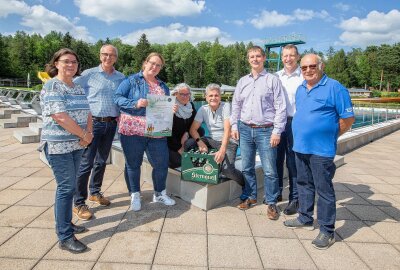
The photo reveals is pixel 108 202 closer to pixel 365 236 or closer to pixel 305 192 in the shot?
pixel 305 192

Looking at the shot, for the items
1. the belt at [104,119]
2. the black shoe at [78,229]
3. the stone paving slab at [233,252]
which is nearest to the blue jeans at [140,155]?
the belt at [104,119]

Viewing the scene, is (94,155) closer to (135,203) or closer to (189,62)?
(135,203)

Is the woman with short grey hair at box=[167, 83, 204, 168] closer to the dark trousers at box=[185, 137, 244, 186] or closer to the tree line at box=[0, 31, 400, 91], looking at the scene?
the dark trousers at box=[185, 137, 244, 186]

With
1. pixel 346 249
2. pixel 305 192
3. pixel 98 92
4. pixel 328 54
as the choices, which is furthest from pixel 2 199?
pixel 328 54

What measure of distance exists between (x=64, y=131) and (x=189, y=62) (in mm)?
72643

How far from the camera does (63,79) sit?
115 inches

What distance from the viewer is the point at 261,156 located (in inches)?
155

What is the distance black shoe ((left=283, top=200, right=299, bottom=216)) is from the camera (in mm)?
4070

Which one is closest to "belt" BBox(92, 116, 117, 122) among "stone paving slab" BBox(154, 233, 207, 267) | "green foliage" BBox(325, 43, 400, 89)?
"stone paving slab" BBox(154, 233, 207, 267)

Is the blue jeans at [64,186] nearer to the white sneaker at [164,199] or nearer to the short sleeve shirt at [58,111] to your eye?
the short sleeve shirt at [58,111]

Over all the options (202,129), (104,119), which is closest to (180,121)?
(202,129)

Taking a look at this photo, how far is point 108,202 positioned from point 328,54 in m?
130

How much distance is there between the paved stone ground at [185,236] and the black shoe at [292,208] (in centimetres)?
11

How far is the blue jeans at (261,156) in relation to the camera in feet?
12.6
